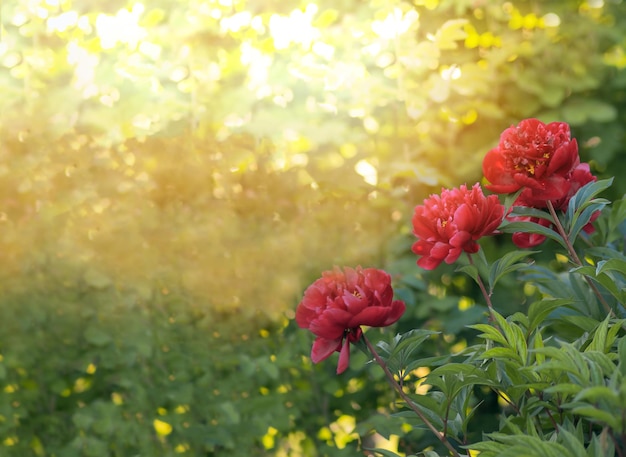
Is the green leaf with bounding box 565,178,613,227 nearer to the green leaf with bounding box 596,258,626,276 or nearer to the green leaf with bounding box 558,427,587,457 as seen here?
the green leaf with bounding box 596,258,626,276

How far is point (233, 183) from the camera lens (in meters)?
2.38

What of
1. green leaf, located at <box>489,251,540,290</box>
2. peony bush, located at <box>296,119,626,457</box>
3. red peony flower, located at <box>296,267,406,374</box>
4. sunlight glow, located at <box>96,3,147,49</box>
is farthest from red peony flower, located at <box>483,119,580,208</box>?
sunlight glow, located at <box>96,3,147,49</box>

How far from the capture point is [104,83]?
2355 mm

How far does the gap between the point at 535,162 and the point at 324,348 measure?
49 centimetres

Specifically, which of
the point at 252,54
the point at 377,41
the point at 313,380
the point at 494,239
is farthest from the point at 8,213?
the point at 494,239

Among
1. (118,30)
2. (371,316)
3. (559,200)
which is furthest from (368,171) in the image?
(371,316)

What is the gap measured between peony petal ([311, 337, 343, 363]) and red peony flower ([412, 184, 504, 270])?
8.4 inches

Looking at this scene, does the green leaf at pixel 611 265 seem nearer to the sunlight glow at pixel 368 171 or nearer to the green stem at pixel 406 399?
the green stem at pixel 406 399

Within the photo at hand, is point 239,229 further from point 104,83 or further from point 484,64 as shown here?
point 484,64

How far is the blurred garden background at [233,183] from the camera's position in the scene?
89.8 inches

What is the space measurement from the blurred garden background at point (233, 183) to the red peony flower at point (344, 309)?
91 centimetres

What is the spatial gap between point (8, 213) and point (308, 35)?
1111mm

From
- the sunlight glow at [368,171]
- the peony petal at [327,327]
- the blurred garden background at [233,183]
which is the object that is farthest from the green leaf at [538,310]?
the sunlight glow at [368,171]

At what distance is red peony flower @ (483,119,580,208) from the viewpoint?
4.27 feet
